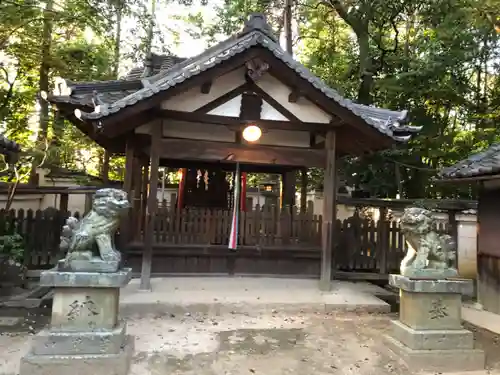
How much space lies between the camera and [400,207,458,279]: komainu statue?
5.34m

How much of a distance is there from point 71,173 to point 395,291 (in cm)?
1305

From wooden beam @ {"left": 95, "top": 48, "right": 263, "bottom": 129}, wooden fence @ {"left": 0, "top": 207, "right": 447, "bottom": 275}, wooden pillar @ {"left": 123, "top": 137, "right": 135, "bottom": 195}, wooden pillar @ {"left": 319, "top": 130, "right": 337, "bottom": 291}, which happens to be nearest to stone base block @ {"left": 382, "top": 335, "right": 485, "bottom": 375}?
wooden pillar @ {"left": 319, "top": 130, "right": 337, "bottom": 291}

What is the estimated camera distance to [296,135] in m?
9.52

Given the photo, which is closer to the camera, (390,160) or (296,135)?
(296,135)

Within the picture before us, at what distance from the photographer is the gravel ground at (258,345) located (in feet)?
16.1

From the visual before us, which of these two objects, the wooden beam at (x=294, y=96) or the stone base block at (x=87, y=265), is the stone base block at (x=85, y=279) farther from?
the wooden beam at (x=294, y=96)

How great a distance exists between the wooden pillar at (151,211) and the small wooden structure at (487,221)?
6559mm

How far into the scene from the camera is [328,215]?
27.7 feet

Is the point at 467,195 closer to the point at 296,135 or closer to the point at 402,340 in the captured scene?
the point at 296,135

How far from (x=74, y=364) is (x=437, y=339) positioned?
450cm

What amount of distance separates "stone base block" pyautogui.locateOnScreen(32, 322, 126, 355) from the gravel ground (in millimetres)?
437

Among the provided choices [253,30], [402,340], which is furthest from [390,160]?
[402,340]

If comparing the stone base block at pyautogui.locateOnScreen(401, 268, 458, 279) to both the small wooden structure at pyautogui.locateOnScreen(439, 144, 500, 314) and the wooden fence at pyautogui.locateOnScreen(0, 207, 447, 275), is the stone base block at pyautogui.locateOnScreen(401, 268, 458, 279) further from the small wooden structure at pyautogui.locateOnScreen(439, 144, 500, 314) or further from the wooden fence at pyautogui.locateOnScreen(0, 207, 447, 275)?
the wooden fence at pyautogui.locateOnScreen(0, 207, 447, 275)

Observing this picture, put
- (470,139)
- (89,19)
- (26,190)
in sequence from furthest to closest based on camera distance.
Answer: (470,139), (89,19), (26,190)
